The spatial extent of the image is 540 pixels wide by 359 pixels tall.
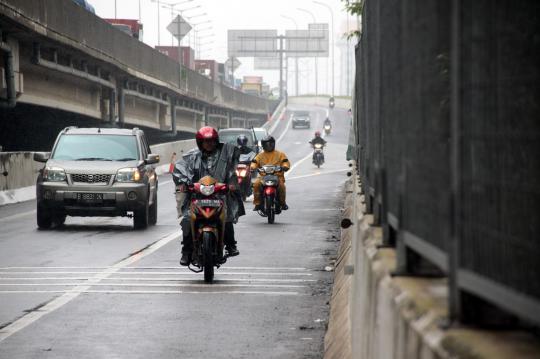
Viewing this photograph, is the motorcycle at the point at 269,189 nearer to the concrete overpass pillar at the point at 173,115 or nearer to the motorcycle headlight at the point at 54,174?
the motorcycle headlight at the point at 54,174

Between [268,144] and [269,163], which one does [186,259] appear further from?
[269,163]

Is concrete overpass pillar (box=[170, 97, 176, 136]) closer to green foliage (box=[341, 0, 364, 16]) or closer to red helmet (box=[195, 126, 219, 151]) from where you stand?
green foliage (box=[341, 0, 364, 16])

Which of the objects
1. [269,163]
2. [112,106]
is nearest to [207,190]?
[269,163]

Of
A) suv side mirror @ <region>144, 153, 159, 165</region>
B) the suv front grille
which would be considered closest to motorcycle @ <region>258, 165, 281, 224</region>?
suv side mirror @ <region>144, 153, 159, 165</region>

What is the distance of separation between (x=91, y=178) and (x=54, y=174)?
0.63m

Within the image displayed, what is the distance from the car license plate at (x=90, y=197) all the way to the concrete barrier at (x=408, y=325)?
15390 millimetres

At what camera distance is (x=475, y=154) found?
3475mm

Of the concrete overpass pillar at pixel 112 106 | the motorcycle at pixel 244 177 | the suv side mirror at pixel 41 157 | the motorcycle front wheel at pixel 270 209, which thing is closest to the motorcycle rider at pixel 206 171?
the suv side mirror at pixel 41 157

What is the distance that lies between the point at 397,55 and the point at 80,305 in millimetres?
6909

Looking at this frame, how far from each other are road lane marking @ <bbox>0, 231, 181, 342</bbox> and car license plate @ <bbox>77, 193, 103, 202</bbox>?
3.67m

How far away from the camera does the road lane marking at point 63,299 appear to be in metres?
10.5

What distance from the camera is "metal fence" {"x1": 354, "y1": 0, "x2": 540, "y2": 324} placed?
299 centimetres

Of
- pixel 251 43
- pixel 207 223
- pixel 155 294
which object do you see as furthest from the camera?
pixel 251 43

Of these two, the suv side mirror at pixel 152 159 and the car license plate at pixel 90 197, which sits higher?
the suv side mirror at pixel 152 159
